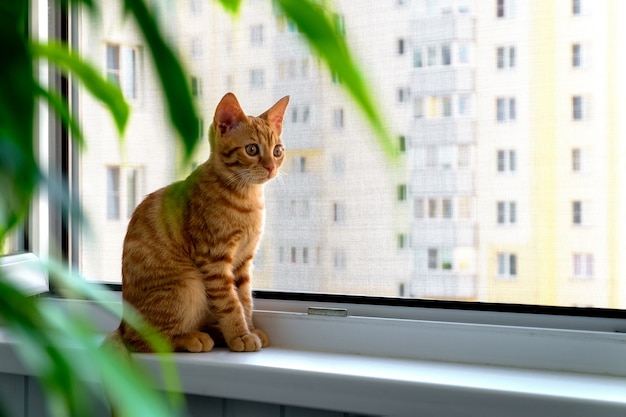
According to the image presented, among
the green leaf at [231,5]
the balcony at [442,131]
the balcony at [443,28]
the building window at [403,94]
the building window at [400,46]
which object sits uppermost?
the balcony at [443,28]

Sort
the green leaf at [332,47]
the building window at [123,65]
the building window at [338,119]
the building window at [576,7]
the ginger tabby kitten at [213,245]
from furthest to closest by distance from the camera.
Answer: the building window at [123,65] < the building window at [338,119] < the ginger tabby kitten at [213,245] < the building window at [576,7] < the green leaf at [332,47]

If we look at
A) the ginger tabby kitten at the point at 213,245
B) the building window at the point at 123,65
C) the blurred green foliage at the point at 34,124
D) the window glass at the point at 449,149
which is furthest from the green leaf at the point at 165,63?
the building window at the point at 123,65

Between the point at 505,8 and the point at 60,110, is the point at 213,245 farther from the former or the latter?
the point at 60,110

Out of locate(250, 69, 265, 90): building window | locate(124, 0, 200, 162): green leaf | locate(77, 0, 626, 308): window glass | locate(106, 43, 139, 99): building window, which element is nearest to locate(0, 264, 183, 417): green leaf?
locate(124, 0, 200, 162): green leaf

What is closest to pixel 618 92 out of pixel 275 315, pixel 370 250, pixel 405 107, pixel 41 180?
pixel 405 107

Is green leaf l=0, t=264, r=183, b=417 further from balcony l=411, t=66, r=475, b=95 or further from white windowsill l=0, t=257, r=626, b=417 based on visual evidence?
balcony l=411, t=66, r=475, b=95

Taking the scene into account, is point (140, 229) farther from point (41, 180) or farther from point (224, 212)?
point (41, 180)

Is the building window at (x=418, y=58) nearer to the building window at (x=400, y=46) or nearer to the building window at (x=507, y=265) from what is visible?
the building window at (x=400, y=46)

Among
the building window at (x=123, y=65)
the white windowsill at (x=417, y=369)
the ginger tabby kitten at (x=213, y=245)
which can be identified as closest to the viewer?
the white windowsill at (x=417, y=369)

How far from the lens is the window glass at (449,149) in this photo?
1189 mm

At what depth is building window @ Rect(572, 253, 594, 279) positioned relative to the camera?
1.20 metres

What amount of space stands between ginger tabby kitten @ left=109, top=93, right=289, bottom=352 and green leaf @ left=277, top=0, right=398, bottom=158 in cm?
104

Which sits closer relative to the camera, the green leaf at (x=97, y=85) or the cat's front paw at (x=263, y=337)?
the green leaf at (x=97, y=85)

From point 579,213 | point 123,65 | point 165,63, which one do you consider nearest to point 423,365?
point 579,213
